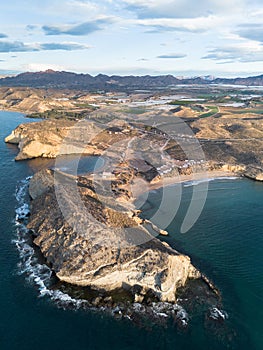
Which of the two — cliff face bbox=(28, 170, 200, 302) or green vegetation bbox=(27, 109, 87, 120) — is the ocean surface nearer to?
cliff face bbox=(28, 170, 200, 302)

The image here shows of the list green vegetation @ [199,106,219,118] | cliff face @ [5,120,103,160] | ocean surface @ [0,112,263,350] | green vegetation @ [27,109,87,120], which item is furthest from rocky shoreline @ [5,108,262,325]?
green vegetation @ [27,109,87,120]

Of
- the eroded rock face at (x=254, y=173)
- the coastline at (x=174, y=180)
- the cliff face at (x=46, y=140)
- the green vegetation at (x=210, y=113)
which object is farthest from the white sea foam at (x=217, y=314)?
the green vegetation at (x=210, y=113)

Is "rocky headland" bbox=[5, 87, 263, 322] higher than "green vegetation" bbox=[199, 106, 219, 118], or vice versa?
"green vegetation" bbox=[199, 106, 219, 118]

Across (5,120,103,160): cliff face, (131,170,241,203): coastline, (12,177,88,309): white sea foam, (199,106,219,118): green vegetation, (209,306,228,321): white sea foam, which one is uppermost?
(199,106,219,118): green vegetation

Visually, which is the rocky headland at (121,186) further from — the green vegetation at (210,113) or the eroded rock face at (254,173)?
the green vegetation at (210,113)

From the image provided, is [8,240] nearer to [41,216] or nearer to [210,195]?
[41,216]

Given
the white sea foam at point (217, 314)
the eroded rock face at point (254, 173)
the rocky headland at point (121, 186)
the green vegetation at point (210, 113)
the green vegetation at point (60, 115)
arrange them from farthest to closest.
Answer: the green vegetation at point (210, 113) → the green vegetation at point (60, 115) → the eroded rock face at point (254, 173) → the rocky headland at point (121, 186) → the white sea foam at point (217, 314)

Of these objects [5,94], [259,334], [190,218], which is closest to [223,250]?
[190,218]
